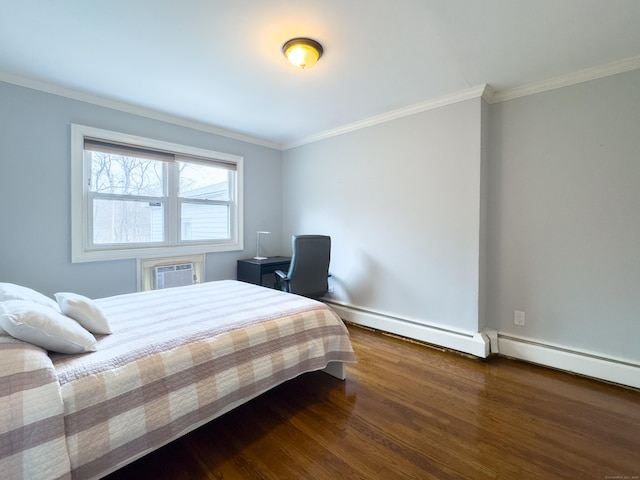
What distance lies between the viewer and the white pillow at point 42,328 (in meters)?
1.10

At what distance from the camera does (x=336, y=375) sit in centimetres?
218

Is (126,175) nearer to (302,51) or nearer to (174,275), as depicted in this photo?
(174,275)

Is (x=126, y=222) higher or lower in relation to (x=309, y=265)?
higher

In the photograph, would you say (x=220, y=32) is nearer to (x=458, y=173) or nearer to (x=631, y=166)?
(x=458, y=173)

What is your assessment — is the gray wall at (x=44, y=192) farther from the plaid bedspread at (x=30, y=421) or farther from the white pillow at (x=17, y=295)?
the plaid bedspread at (x=30, y=421)

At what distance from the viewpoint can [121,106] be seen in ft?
9.23

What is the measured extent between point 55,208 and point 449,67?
11.6ft

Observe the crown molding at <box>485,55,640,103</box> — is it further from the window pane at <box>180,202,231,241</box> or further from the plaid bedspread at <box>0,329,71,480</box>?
the plaid bedspread at <box>0,329,71,480</box>

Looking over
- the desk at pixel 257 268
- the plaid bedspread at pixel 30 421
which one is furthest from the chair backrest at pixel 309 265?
the plaid bedspread at pixel 30 421

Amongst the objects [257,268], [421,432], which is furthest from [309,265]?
[421,432]

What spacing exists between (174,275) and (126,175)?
1185 millimetres

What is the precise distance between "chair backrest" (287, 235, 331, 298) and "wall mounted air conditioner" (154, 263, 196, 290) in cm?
131

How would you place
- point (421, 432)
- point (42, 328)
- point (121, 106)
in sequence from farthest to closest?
point (121, 106), point (421, 432), point (42, 328)

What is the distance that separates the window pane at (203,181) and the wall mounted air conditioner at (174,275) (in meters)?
0.86
